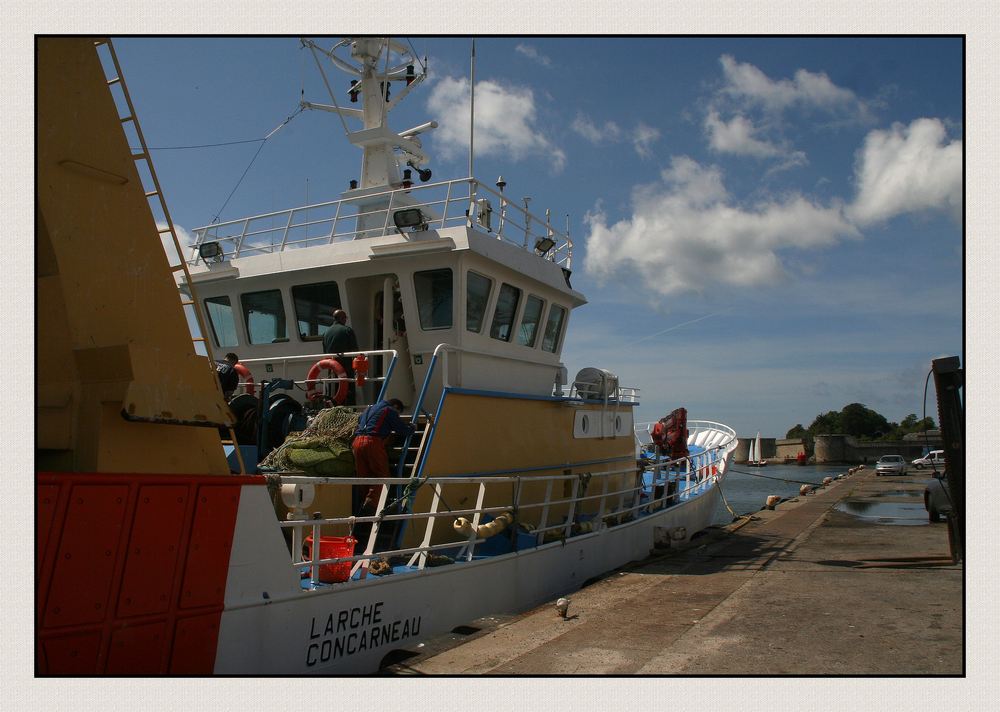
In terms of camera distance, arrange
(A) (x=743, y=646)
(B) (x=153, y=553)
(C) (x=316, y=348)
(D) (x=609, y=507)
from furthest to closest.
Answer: (D) (x=609, y=507) < (C) (x=316, y=348) < (A) (x=743, y=646) < (B) (x=153, y=553)

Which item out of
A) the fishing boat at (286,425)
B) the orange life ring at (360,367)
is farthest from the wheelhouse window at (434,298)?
the orange life ring at (360,367)

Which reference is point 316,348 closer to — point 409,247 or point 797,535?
point 409,247

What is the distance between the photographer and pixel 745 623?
237 inches

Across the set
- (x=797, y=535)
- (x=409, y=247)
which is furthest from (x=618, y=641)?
(x=797, y=535)

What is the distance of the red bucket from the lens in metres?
5.17

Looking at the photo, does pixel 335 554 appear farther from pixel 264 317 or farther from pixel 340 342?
pixel 264 317

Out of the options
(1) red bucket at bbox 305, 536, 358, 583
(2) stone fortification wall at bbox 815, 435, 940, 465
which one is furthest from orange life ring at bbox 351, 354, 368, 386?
(2) stone fortification wall at bbox 815, 435, 940, 465

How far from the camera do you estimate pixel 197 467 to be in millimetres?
4109

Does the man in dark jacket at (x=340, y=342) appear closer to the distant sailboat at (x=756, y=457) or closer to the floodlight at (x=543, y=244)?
the floodlight at (x=543, y=244)

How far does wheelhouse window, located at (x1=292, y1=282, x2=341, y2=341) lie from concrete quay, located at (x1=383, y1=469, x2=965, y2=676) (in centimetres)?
469

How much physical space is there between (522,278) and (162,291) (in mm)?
5926

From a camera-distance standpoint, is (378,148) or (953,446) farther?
(378,148)

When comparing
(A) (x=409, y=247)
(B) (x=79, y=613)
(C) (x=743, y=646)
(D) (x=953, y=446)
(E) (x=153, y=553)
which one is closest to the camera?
(B) (x=79, y=613)

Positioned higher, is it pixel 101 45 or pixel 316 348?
pixel 101 45
